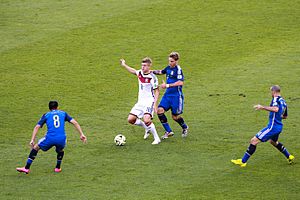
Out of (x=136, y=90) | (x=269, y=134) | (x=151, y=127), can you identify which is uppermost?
(x=136, y=90)

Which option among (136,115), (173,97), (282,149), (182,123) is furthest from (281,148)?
(136,115)

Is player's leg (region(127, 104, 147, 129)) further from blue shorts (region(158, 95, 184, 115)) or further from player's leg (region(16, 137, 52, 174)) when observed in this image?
player's leg (region(16, 137, 52, 174))

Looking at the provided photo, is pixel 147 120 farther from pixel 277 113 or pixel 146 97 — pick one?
pixel 277 113

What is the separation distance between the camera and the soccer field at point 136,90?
49.1 ft

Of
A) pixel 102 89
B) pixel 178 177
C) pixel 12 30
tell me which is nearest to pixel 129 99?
pixel 102 89

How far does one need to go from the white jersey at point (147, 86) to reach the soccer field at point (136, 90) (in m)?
1.06

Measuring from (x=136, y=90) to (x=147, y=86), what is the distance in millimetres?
3813

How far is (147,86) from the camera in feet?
58.1

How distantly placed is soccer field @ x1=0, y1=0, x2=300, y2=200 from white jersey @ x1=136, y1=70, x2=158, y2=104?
1.06 metres

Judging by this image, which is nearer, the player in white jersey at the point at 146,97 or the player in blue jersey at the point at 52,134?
the player in blue jersey at the point at 52,134

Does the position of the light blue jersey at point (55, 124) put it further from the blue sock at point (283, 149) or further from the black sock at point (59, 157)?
the blue sock at point (283, 149)

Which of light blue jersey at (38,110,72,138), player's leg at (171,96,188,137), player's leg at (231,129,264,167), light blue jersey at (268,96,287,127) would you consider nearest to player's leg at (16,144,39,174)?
light blue jersey at (38,110,72,138)

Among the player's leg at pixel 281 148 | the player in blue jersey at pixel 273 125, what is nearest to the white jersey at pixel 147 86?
the player in blue jersey at pixel 273 125

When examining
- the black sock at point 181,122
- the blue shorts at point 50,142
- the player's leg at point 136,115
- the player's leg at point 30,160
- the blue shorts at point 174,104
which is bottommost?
the player's leg at point 30,160
